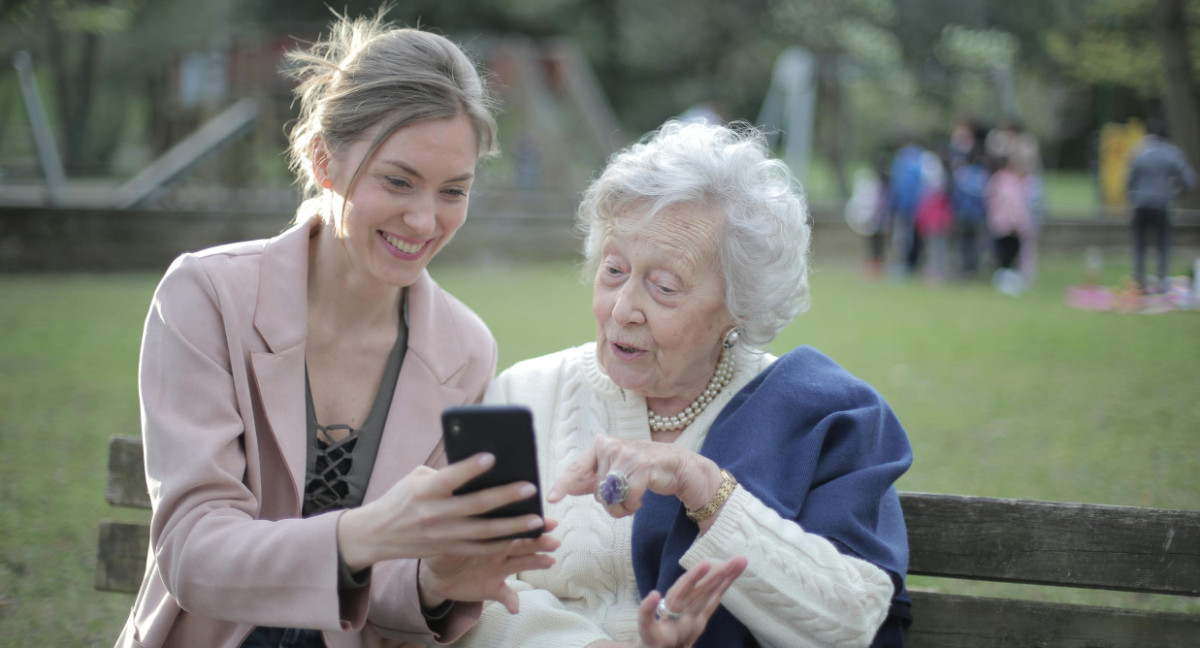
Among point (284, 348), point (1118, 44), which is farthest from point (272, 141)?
point (1118, 44)

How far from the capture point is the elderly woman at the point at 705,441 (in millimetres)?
2354

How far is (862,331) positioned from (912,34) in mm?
26933

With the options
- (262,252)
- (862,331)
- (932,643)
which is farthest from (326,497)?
(862,331)

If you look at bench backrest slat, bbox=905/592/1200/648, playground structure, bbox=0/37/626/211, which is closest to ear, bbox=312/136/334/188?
bench backrest slat, bbox=905/592/1200/648

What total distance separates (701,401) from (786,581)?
0.64 m

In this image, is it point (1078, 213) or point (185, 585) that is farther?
point (1078, 213)

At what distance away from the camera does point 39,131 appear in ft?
46.7

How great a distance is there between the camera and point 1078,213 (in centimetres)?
2216

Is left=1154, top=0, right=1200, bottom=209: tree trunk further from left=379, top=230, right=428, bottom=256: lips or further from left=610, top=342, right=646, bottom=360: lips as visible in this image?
left=379, top=230, right=428, bottom=256: lips

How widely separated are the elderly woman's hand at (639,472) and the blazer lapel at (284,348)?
71 cm

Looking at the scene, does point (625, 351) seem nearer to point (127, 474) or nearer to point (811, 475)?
point (811, 475)

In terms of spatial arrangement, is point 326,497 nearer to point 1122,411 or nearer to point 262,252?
point 262,252

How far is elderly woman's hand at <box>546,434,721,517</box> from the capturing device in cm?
219

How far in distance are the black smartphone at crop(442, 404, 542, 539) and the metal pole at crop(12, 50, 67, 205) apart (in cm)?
1373
